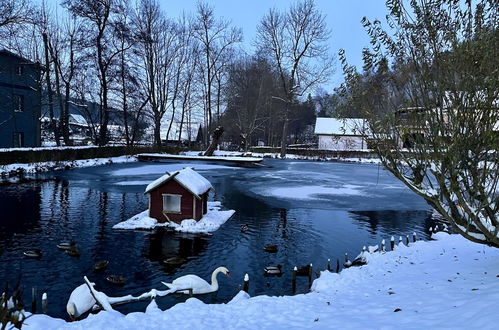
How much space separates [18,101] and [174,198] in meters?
30.7

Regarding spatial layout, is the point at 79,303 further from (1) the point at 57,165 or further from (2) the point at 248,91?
(2) the point at 248,91

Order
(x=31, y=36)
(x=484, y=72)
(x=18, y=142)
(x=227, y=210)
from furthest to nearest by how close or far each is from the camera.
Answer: (x=31, y=36) → (x=18, y=142) → (x=227, y=210) → (x=484, y=72)

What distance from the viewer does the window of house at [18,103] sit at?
1469 inches

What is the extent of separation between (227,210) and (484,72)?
14500mm

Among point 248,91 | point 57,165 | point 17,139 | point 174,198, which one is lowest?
point 174,198

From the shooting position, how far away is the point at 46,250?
12.2m

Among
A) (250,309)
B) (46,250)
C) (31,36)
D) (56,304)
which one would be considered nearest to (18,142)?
(31,36)

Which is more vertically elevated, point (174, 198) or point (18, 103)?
point (18, 103)

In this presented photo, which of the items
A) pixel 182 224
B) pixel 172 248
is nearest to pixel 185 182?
pixel 182 224

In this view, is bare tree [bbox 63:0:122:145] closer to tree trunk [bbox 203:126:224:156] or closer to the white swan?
tree trunk [bbox 203:126:224:156]

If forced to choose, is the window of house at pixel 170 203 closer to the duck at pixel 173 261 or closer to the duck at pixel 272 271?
the duck at pixel 173 261

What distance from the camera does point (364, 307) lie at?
24.5 feet

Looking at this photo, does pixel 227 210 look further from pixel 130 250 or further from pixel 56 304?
pixel 56 304

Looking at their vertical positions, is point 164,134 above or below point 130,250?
above
